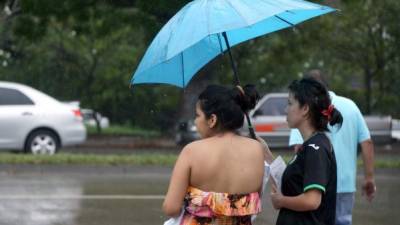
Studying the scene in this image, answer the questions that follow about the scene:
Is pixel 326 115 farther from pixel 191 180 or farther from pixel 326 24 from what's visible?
pixel 326 24

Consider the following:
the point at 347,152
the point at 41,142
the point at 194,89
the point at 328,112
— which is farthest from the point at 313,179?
the point at 194,89

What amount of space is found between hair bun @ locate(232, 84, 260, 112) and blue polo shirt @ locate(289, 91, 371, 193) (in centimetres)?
146

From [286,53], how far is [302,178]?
76.3 feet

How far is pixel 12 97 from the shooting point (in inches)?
725

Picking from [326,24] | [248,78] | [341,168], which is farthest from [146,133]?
[341,168]

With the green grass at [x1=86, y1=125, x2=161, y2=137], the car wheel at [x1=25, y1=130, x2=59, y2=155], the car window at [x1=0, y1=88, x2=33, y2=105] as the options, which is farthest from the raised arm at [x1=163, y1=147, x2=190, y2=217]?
the green grass at [x1=86, y1=125, x2=161, y2=137]

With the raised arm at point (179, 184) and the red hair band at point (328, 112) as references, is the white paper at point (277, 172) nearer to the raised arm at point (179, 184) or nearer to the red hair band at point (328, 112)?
the red hair band at point (328, 112)

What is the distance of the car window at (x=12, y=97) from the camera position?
18.3 m

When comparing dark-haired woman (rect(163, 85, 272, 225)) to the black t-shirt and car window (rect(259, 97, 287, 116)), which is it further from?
car window (rect(259, 97, 287, 116))

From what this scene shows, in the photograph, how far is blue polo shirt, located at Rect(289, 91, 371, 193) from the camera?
5.70 m

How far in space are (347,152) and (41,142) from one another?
13052 millimetres

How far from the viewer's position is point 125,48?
2895 centimetres

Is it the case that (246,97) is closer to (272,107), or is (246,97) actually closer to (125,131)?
(272,107)

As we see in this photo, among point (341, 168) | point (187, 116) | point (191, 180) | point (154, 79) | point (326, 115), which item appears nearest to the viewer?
point (191, 180)
